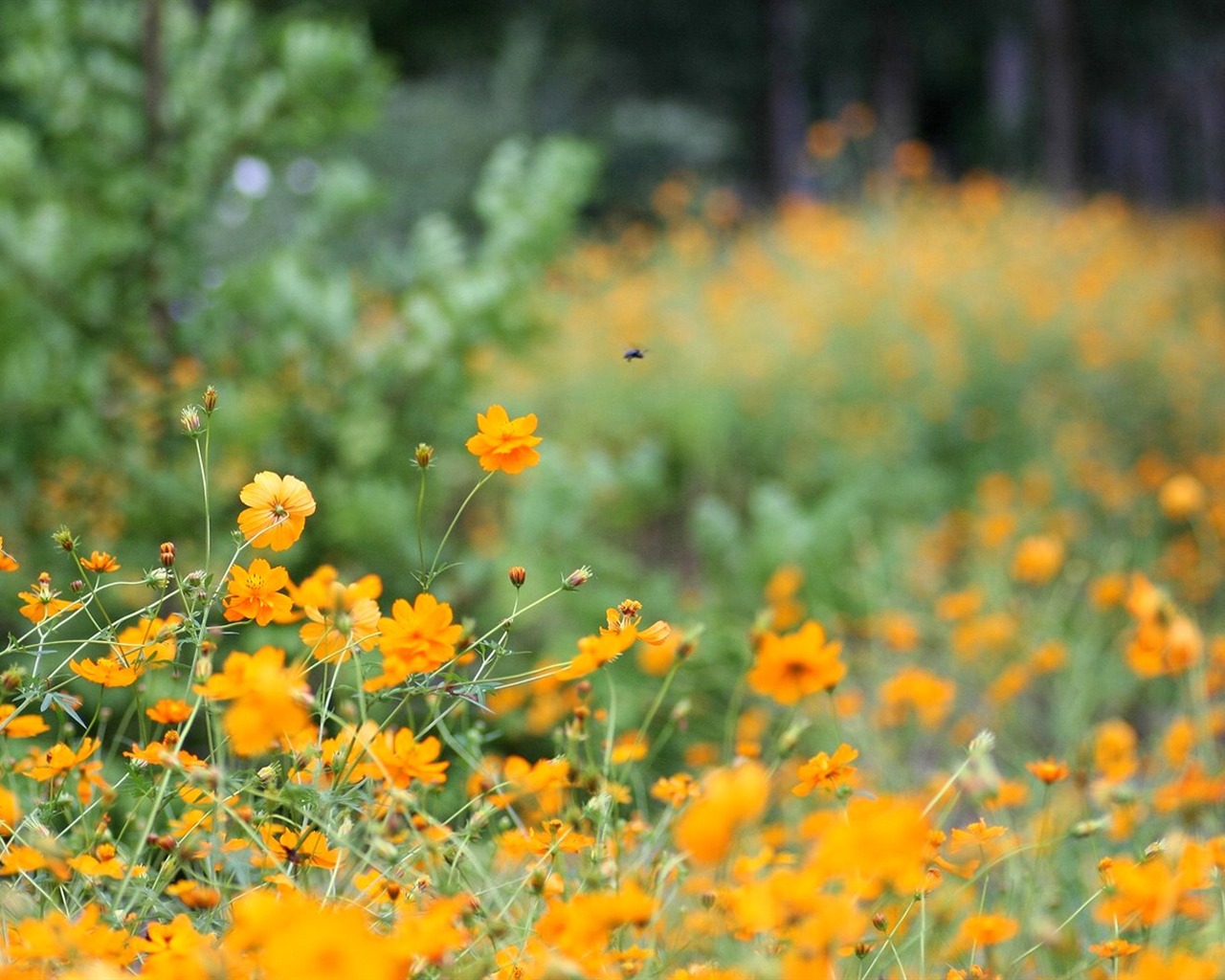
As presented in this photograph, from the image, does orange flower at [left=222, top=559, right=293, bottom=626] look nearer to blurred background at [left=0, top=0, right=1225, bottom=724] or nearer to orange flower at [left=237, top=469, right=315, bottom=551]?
orange flower at [left=237, top=469, right=315, bottom=551]

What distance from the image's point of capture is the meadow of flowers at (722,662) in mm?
826

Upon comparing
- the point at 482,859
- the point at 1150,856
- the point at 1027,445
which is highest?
the point at 1150,856

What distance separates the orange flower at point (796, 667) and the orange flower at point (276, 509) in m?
0.39

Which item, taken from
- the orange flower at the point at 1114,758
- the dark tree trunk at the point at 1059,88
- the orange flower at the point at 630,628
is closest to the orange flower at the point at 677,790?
the orange flower at the point at 630,628

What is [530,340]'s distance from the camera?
2848mm

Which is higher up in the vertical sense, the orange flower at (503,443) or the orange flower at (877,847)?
the orange flower at (503,443)

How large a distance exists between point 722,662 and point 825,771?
1.96 meters

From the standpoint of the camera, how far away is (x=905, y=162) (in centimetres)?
624

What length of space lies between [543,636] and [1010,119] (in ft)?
48.0

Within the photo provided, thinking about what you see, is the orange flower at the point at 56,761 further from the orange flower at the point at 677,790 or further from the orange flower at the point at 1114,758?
the orange flower at the point at 1114,758

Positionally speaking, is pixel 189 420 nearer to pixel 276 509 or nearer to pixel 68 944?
pixel 276 509

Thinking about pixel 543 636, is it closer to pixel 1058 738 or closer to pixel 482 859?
pixel 1058 738

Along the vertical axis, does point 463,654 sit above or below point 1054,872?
above

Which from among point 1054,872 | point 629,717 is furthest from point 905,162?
point 1054,872
